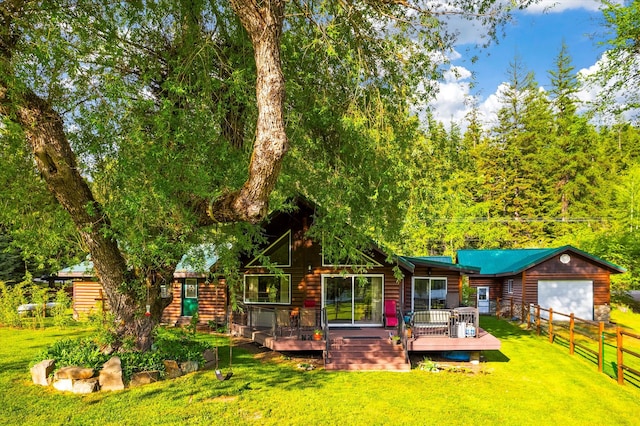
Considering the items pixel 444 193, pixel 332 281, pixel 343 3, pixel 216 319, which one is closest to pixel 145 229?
pixel 343 3

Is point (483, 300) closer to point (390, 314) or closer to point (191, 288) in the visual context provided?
point (390, 314)

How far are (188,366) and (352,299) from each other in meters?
6.31

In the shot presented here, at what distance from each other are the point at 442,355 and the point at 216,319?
10.3 m

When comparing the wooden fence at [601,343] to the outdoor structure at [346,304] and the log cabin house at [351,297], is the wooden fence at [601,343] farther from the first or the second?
the outdoor structure at [346,304]

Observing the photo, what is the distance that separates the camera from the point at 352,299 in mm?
14852

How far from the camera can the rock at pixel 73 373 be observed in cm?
901

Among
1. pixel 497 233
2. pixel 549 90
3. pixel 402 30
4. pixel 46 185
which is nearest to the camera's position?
pixel 402 30

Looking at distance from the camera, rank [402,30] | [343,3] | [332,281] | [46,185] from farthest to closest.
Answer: [332,281]
[46,185]
[402,30]
[343,3]

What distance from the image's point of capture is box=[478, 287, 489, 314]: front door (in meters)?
24.3

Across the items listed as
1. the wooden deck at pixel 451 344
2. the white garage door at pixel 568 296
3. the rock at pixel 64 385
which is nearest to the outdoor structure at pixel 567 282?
the white garage door at pixel 568 296

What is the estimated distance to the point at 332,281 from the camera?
48.8 ft

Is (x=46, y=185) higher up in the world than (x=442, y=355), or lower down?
higher up

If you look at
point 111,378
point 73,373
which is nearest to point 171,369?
point 111,378

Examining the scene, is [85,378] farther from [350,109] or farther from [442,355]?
[442,355]
